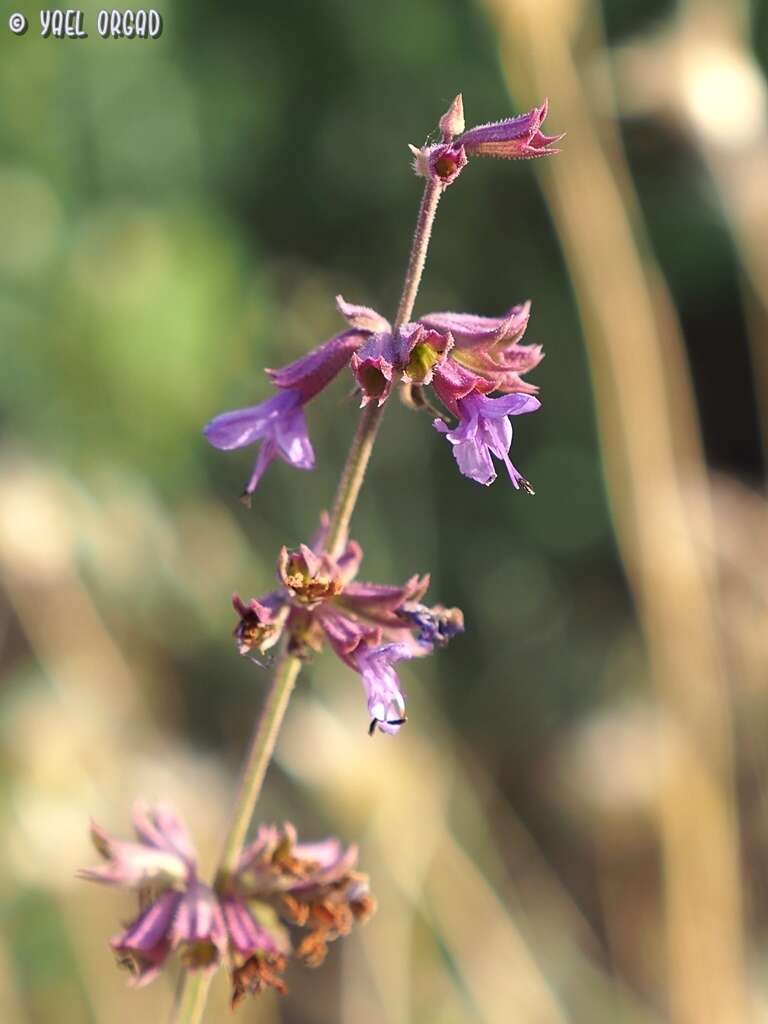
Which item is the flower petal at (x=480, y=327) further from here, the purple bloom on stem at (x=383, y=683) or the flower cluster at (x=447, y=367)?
the purple bloom on stem at (x=383, y=683)

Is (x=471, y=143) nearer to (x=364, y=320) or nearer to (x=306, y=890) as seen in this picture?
(x=364, y=320)

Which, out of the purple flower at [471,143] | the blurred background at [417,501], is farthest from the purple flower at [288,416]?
the blurred background at [417,501]

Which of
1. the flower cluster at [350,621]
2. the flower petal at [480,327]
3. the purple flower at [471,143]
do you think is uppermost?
the purple flower at [471,143]

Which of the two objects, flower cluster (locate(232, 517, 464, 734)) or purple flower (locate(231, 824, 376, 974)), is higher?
flower cluster (locate(232, 517, 464, 734))

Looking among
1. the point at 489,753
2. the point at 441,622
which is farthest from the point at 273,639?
the point at 489,753

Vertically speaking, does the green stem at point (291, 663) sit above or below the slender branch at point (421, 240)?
below

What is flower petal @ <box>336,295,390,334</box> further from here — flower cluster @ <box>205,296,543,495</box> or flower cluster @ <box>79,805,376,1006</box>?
flower cluster @ <box>79,805,376,1006</box>
